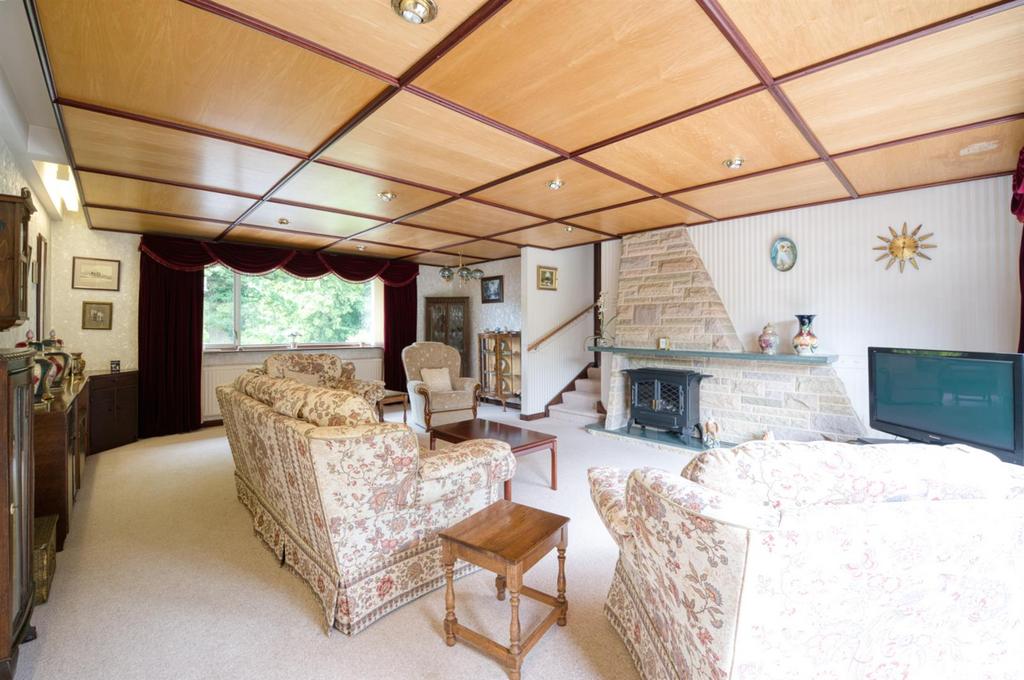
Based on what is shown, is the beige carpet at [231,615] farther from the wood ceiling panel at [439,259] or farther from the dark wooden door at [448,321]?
the dark wooden door at [448,321]

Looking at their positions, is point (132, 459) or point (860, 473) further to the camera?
point (132, 459)

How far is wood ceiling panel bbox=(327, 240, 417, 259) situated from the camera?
5.88 meters

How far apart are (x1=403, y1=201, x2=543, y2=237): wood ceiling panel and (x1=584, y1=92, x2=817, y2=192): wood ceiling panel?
143 centimetres

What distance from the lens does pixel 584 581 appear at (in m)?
2.26

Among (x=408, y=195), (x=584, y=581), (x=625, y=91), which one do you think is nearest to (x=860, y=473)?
(x=584, y=581)

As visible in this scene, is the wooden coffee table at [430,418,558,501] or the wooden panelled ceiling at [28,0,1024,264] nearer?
the wooden panelled ceiling at [28,0,1024,264]

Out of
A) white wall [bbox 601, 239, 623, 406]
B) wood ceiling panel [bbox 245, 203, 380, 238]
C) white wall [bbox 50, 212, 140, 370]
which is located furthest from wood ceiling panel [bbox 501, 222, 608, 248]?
white wall [bbox 50, 212, 140, 370]

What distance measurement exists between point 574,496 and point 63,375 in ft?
13.4

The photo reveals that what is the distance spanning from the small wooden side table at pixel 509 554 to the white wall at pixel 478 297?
17.4 feet

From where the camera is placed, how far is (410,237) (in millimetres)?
5426

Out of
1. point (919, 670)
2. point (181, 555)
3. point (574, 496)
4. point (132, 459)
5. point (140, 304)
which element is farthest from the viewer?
point (140, 304)

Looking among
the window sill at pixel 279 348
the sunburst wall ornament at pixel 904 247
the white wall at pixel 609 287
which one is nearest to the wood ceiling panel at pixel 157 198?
the window sill at pixel 279 348

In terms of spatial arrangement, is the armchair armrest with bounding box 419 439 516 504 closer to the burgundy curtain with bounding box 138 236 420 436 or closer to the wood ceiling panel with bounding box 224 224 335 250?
the wood ceiling panel with bounding box 224 224 335 250

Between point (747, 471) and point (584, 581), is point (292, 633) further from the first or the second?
point (747, 471)
